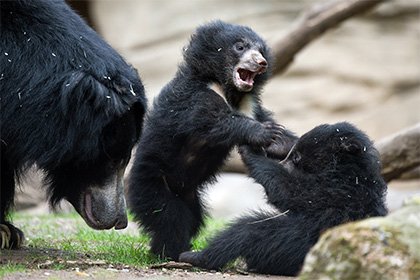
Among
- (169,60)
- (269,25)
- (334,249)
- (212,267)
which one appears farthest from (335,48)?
(334,249)

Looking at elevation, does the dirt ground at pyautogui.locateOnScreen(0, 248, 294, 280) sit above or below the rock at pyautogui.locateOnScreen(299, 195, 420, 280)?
below

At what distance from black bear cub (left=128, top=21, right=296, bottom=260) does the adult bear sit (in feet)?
1.10

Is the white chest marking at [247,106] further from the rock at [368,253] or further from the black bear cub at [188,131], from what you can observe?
the rock at [368,253]

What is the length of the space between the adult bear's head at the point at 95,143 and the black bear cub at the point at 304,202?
61 cm

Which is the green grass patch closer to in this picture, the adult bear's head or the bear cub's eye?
the adult bear's head

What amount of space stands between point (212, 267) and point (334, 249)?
5.87 ft

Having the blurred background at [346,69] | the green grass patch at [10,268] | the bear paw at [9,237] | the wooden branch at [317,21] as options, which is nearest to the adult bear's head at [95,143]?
the bear paw at [9,237]

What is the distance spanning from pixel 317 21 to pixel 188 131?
387 centimetres

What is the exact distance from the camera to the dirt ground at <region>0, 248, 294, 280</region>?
170 inches

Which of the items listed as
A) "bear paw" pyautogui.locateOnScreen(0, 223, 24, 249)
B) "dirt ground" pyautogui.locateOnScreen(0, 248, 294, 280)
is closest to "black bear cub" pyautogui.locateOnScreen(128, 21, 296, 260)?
"dirt ground" pyautogui.locateOnScreen(0, 248, 294, 280)

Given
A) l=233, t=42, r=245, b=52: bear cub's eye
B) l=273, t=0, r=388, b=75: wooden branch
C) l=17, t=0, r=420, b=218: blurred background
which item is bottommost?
l=17, t=0, r=420, b=218: blurred background

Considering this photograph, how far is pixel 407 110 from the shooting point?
575 inches

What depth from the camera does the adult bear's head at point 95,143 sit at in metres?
4.66

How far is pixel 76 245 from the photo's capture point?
598 centimetres
